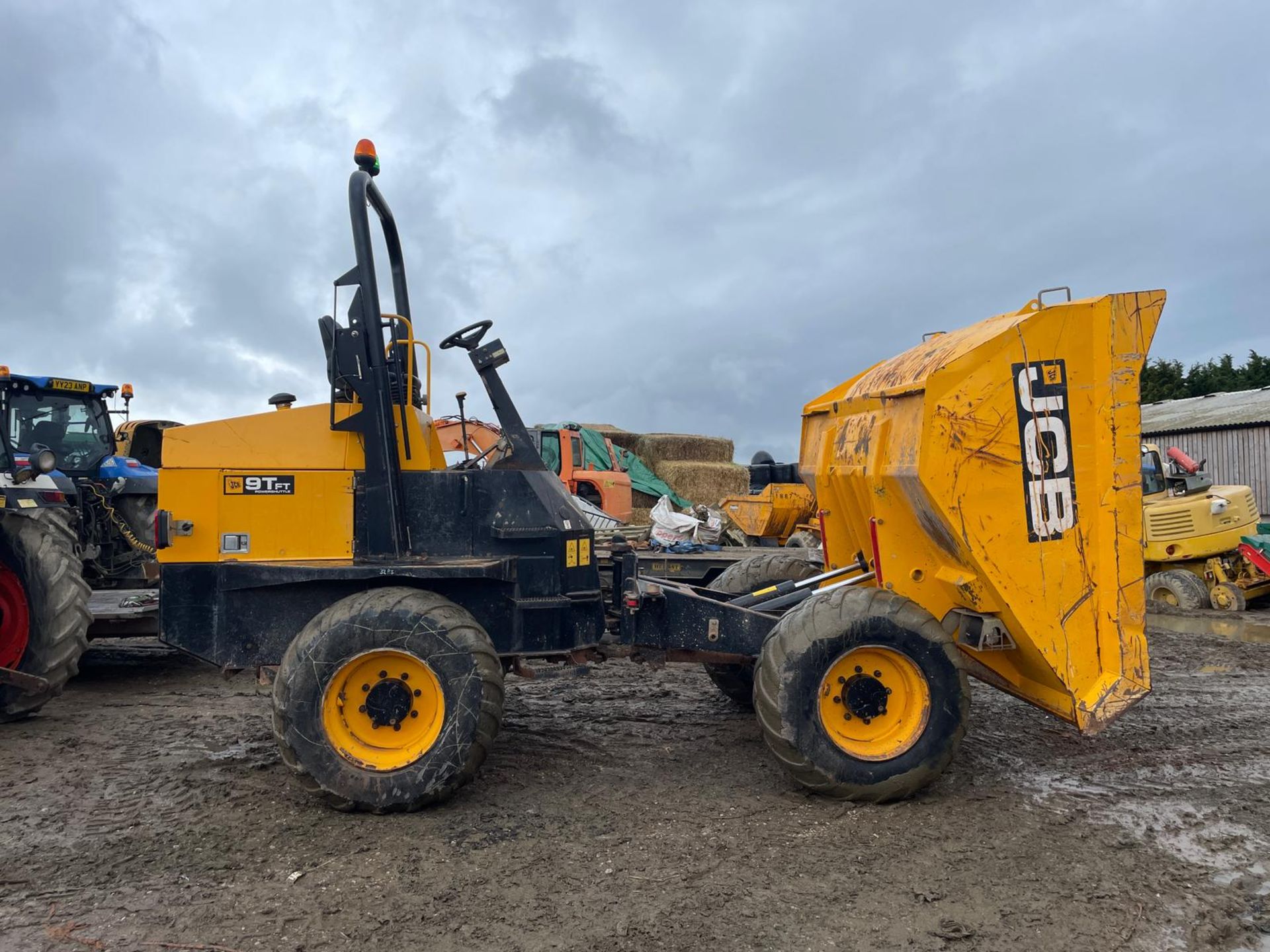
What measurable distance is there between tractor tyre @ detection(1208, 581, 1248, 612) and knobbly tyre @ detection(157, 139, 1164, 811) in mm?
8299

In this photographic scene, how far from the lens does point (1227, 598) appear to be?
11297 mm

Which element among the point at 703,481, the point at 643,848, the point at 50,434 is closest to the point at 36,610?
the point at 50,434

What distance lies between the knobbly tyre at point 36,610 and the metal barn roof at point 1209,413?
2065cm

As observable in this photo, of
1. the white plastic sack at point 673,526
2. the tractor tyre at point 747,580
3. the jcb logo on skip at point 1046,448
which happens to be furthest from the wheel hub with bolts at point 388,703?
the white plastic sack at point 673,526

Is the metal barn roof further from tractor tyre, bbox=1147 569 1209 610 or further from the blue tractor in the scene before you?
the blue tractor

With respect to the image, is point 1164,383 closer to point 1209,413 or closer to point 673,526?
point 1209,413

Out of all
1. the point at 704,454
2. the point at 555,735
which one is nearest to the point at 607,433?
the point at 704,454

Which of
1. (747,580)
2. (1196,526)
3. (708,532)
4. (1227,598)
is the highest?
(708,532)

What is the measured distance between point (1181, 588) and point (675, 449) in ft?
45.5

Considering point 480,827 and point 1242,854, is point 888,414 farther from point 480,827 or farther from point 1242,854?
point 480,827

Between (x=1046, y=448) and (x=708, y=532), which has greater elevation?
(x=1046, y=448)

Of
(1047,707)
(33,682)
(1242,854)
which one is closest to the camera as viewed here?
(1242,854)

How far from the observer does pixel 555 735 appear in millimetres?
5602

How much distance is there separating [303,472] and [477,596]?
1091 mm
